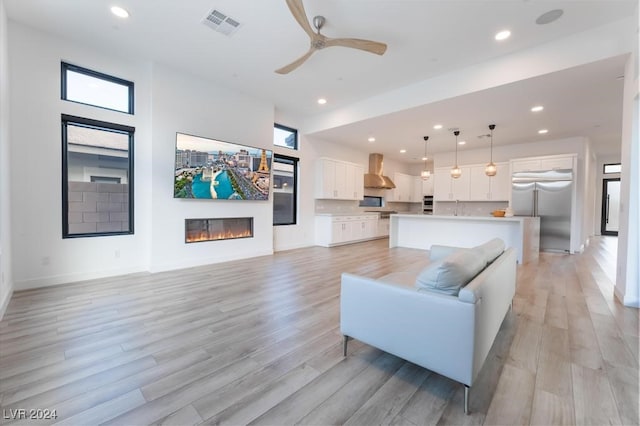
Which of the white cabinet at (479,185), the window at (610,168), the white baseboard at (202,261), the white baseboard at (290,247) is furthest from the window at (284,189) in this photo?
the window at (610,168)

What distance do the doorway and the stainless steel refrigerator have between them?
619cm

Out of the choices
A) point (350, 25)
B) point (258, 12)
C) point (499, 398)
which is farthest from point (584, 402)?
point (258, 12)

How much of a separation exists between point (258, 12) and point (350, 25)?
112cm

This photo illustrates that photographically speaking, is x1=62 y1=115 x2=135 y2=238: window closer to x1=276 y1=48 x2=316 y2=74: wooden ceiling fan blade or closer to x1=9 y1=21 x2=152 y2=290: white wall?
x1=9 y1=21 x2=152 y2=290: white wall

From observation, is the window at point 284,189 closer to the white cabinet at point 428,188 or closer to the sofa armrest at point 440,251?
the sofa armrest at point 440,251

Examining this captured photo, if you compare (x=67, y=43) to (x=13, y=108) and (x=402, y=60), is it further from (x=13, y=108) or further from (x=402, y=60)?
(x=402, y=60)

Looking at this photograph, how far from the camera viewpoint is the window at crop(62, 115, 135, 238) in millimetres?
3891

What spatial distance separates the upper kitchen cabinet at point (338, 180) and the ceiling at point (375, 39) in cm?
200

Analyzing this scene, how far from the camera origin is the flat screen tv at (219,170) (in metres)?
4.73

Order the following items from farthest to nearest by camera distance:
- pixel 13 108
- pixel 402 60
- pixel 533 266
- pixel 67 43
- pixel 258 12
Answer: pixel 533 266 → pixel 402 60 → pixel 67 43 → pixel 13 108 → pixel 258 12

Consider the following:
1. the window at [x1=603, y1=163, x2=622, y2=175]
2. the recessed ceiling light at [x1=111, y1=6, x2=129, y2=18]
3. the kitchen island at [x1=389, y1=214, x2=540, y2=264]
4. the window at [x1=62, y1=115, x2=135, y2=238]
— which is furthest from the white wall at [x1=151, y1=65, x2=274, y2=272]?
the window at [x1=603, y1=163, x2=622, y2=175]

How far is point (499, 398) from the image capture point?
64.6 inches

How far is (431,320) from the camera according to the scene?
64.1 inches

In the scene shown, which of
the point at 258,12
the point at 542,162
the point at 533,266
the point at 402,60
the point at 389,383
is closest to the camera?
the point at 389,383
